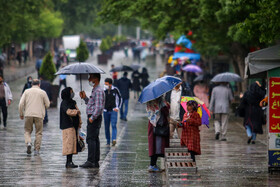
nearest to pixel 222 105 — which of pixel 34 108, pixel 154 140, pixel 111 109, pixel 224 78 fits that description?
pixel 224 78

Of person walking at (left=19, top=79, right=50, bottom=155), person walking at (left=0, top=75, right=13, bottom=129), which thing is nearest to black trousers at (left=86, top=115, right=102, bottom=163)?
person walking at (left=19, top=79, right=50, bottom=155)

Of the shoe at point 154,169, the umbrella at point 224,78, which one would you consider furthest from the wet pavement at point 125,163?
the umbrella at point 224,78

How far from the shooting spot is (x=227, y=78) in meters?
19.1

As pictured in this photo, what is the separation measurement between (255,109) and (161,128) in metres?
6.24

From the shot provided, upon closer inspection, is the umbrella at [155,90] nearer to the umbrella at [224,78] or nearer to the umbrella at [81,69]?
the umbrella at [81,69]

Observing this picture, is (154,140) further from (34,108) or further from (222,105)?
(222,105)

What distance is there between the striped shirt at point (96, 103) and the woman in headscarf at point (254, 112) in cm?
598

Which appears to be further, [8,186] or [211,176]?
[211,176]

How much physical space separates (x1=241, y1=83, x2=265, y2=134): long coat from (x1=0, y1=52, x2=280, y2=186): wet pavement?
1.71ft

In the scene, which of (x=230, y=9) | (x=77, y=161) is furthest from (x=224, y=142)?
(x=77, y=161)

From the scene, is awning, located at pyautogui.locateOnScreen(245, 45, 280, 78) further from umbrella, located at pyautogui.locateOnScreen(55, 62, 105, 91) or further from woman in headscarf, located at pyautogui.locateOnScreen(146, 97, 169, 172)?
umbrella, located at pyautogui.locateOnScreen(55, 62, 105, 91)

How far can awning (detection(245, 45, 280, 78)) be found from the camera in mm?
11938

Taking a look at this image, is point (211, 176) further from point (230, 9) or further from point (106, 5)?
point (106, 5)

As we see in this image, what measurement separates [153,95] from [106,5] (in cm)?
1627
